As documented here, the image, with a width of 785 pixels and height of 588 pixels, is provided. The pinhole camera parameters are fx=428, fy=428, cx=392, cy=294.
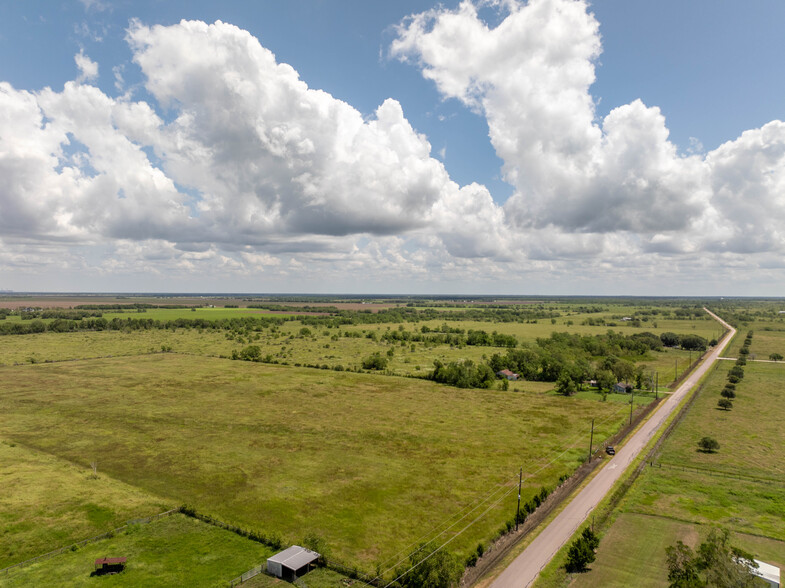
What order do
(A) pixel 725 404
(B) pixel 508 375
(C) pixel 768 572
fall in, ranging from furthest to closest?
(B) pixel 508 375, (A) pixel 725 404, (C) pixel 768 572

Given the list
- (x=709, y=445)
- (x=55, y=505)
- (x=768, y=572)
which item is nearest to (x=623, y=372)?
(x=709, y=445)

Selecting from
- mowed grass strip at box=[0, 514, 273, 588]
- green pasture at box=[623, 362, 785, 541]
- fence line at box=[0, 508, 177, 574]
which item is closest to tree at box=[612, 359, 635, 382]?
green pasture at box=[623, 362, 785, 541]

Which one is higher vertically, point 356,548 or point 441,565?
point 441,565

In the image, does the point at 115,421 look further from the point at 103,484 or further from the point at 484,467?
the point at 484,467

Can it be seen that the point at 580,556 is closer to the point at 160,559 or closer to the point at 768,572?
the point at 768,572

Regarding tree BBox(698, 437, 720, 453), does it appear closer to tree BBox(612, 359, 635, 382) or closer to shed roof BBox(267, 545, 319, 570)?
tree BBox(612, 359, 635, 382)

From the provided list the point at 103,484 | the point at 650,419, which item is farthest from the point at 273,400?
the point at 650,419
